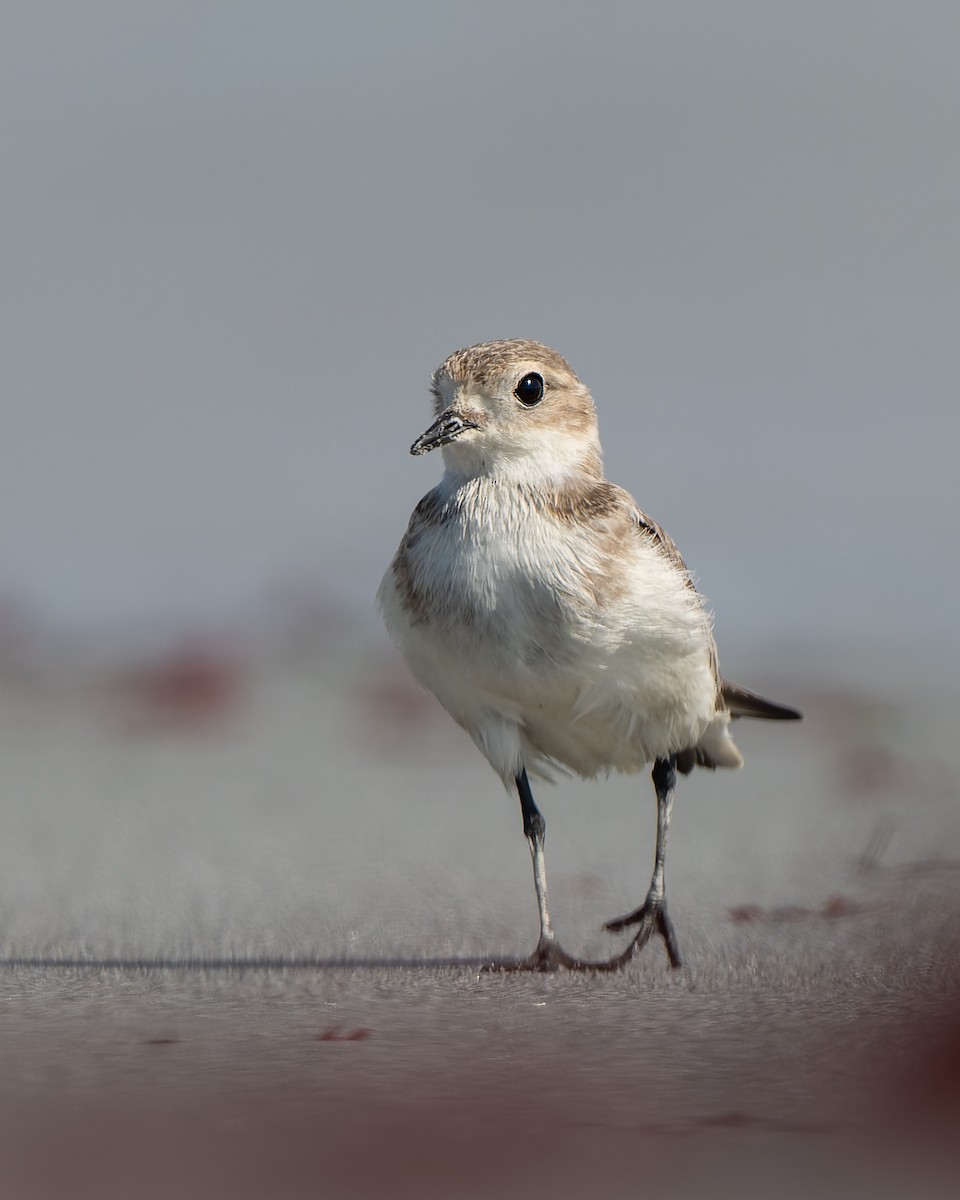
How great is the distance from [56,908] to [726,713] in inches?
88.9

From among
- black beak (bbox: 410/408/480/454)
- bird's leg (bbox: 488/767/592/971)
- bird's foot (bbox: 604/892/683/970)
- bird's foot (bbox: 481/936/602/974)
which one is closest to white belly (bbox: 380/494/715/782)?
bird's leg (bbox: 488/767/592/971)

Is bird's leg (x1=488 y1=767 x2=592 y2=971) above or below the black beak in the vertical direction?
below

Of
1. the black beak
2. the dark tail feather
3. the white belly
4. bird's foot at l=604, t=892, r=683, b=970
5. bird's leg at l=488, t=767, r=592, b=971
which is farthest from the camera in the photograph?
the dark tail feather

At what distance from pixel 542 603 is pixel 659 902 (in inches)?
40.1

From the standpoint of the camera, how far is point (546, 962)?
3670 millimetres

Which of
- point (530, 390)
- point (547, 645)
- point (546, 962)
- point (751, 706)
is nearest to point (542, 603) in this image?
point (547, 645)

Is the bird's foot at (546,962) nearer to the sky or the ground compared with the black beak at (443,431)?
nearer to the ground

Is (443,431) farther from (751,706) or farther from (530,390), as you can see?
(751,706)

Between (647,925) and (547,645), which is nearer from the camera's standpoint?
(547,645)

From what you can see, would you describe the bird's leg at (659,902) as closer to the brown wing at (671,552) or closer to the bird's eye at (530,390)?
the brown wing at (671,552)

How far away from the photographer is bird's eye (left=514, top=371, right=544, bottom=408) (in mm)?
4406

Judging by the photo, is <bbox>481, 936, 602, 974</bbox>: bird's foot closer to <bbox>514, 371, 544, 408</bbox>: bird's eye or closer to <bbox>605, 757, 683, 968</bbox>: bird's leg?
<bbox>605, 757, 683, 968</bbox>: bird's leg

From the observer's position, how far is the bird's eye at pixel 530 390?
4.41 metres

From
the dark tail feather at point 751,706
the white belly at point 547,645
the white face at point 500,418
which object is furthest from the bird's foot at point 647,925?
the white face at point 500,418
